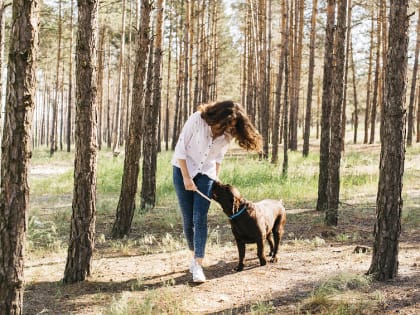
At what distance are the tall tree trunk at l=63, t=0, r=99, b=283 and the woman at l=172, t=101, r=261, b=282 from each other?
100 cm

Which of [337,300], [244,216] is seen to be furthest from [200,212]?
[337,300]

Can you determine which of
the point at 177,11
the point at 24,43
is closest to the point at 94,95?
the point at 24,43

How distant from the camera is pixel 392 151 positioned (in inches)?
194

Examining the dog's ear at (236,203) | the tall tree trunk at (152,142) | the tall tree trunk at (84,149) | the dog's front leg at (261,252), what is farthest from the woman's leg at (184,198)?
the tall tree trunk at (152,142)

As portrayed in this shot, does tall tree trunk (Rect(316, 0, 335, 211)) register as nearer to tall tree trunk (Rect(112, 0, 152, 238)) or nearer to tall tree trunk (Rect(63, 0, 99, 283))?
tall tree trunk (Rect(112, 0, 152, 238))

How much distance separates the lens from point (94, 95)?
5.17m

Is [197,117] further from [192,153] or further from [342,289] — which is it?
[342,289]

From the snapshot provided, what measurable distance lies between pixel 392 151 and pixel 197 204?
7.26 feet

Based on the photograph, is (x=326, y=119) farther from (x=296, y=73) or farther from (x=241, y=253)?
(x=296, y=73)

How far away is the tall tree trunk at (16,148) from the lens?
3436 millimetres

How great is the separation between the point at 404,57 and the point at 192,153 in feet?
8.26

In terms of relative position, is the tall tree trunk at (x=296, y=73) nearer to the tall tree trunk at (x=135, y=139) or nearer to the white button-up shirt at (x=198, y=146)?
the tall tree trunk at (x=135, y=139)

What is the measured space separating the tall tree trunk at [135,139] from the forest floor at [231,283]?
0.60 meters

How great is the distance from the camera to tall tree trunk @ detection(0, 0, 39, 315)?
344 cm
